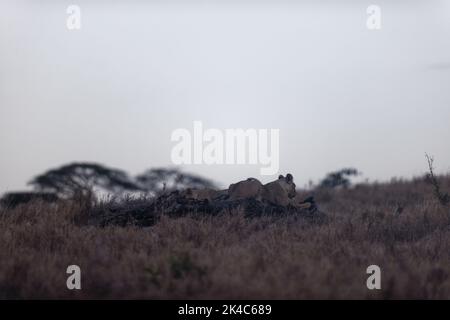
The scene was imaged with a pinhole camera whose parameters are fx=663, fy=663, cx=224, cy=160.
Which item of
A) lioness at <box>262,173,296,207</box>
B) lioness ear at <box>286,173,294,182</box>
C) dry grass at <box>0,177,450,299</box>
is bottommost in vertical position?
dry grass at <box>0,177,450,299</box>

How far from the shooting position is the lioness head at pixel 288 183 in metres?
9.88

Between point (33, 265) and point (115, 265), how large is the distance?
764 millimetres

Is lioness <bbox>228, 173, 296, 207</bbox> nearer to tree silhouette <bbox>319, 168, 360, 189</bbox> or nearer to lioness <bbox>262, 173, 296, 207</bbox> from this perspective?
lioness <bbox>262, 173, 296, 207</bbox>

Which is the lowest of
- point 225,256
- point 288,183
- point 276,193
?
point 225,256

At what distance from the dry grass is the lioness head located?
0.77 m

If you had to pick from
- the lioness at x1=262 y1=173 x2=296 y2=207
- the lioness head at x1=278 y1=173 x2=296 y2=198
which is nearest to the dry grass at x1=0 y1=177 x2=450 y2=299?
the lioness at x1=262 y1=173 x2=296 y2=207

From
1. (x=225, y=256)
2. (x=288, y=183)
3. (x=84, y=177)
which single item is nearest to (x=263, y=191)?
(x=288, y=183)

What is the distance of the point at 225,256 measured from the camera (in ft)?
21.5

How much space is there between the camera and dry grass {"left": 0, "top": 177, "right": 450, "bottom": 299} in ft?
18.8

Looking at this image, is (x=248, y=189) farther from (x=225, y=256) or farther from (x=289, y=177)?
(x=225, y=256)

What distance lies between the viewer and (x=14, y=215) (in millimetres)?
9250

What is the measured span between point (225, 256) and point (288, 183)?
141 inches

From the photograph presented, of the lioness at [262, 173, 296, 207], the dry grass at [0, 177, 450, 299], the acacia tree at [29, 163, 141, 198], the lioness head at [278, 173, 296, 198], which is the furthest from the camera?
the acacia tree at [29, 163, 141, 198]
